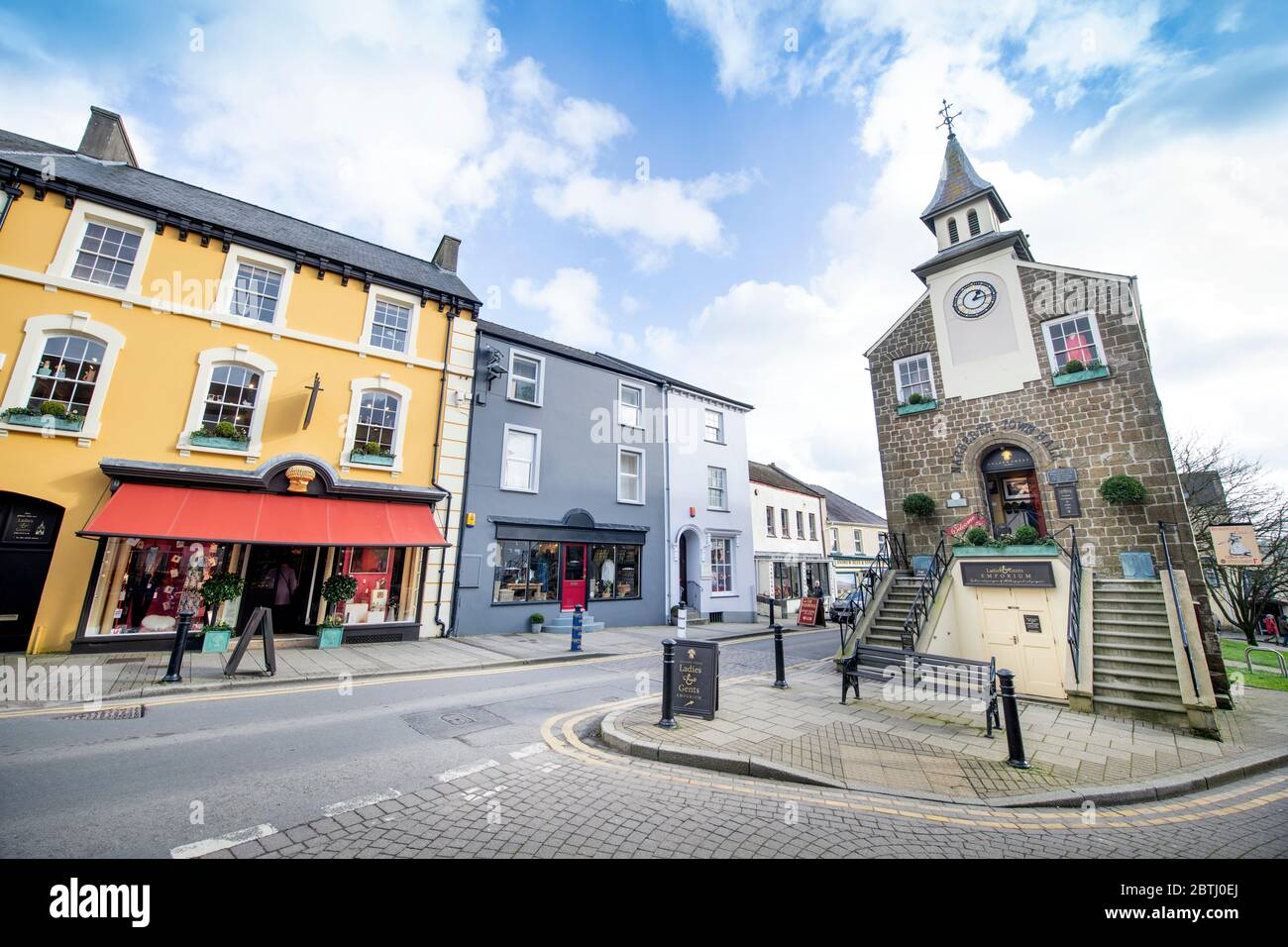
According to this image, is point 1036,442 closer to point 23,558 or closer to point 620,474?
point 620,474

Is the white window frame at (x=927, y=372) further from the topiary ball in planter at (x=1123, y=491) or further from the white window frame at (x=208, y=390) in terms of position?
the white window frame at (x=208, y=390)

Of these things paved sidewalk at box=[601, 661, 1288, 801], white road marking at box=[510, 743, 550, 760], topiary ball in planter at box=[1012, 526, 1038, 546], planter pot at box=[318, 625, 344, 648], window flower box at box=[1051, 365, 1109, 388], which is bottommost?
paved sidewalk at box=[601, 661, 1288, 801]

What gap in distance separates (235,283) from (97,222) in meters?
2.62

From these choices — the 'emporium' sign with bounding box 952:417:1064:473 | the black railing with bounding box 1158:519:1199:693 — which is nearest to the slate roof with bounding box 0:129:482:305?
the 'emporium' sign with bounding box 952:417:1064:473

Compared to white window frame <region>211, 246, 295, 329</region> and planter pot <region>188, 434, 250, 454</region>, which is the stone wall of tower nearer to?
planter pot <region>188, 434, 250, 454</region>

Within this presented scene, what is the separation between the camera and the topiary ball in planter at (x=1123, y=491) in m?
11.1

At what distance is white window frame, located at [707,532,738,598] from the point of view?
2067 cm

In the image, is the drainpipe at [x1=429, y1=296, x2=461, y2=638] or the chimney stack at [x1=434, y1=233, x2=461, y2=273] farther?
the chimney stack at [x1=434, y1=233, x2=461, y2=273]

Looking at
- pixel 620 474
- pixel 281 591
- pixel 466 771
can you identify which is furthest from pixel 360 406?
pixel 466 771

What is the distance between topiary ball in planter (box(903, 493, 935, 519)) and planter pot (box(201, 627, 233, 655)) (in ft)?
56.8

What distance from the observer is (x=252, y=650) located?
1014 cm

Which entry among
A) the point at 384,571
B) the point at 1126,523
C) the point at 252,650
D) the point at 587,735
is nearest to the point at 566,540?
the point at 384,571
